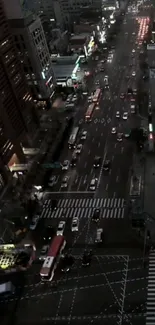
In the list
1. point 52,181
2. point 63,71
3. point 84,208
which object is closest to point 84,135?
point 52,181

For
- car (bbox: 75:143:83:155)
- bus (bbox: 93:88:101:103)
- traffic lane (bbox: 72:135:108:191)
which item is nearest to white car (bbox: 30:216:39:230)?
traffic lane (bbox: 72:135:108:191)

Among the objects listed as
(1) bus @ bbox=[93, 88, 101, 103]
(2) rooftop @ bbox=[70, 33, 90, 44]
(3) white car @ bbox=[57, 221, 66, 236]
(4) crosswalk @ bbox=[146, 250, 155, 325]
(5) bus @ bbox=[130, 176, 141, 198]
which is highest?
(2) rooftop @ bbox=[70, 33, 90, 44]

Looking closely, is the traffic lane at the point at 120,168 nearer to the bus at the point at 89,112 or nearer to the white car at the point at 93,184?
the white car at the point at 93,184

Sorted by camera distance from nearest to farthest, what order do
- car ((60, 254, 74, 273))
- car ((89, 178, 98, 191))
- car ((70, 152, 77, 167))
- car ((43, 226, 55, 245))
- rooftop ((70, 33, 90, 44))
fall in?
car ((60, 254, 74, 273)) → car ((43, 226, 55, 245)) → car ((89, 178, 98, 191)) → car ((70, 152, 77, 167)) → rooftop ((70, 33, 90, 44))

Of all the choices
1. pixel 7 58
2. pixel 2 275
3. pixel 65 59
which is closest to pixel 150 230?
pixel 2 275

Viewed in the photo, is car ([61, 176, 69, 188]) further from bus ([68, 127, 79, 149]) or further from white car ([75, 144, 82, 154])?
bus ([68, 127, 79, 149])

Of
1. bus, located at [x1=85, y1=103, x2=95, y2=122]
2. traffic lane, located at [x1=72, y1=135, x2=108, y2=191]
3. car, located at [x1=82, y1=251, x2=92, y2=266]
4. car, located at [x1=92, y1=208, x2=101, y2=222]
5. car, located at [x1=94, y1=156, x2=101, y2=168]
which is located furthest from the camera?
bus, located at [x1=85, y1=103, x2=95, y2=122]

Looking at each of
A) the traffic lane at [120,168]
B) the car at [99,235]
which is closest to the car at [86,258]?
the car at [99,235]
